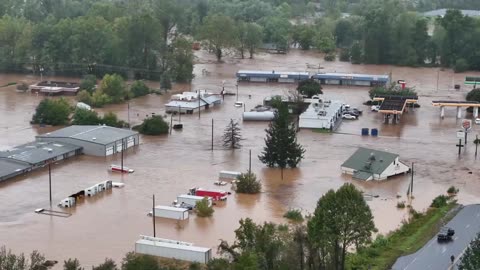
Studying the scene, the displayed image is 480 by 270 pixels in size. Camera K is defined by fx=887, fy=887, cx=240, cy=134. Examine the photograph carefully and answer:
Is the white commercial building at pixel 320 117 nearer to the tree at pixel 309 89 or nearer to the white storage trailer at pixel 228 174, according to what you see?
the tree at pixel 309 89

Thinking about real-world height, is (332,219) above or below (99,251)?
above

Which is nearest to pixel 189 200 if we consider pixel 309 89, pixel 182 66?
pixel 309 89

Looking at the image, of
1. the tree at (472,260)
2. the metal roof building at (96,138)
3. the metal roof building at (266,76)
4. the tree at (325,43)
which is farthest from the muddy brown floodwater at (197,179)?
the tree at (325,43)

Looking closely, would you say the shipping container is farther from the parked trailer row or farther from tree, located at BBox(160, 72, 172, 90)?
tree, located at BBox(160, 72, 172, 90)

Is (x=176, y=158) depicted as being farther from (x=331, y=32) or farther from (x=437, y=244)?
(x=331, y=32)

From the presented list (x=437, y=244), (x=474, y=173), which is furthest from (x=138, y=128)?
(x=437, y=244)

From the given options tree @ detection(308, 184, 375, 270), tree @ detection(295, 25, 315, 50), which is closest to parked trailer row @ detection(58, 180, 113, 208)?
tree @ detection(308, 184, 375, 270)
